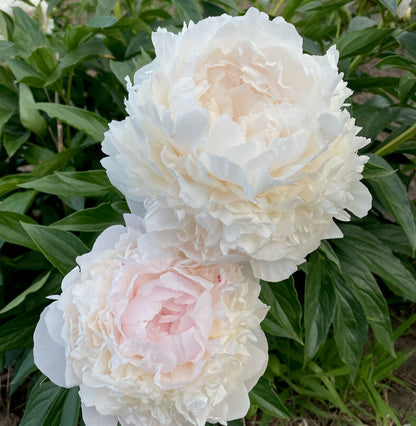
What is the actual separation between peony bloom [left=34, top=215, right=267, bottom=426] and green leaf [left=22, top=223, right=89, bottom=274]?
0.65ft

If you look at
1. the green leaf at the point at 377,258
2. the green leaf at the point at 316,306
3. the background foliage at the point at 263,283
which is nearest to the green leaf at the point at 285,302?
the background foliage at the point at 263,283

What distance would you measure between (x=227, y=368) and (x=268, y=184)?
16 centimetres

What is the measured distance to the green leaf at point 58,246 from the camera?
61 cm

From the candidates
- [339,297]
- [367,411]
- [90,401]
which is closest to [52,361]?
[90,401]

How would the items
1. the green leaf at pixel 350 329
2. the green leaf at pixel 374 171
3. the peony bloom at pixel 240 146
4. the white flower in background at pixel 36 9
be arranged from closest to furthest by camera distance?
the peony bloom at pixel 240 146
the green leaf at pixel 374 171
the green leaf at pixel 350 329
the white flower in background at pixel 36 9

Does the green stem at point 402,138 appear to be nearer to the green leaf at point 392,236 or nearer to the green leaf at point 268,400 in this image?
the green leaf at point 392,236

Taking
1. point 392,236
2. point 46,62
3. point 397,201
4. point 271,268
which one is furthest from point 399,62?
point 46,62

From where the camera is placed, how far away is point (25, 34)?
0.89 m

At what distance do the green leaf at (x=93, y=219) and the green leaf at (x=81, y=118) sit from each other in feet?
0.40

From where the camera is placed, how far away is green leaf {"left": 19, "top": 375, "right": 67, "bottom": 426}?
0.64 meters

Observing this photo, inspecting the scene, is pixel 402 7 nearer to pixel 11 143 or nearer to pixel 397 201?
pixel 397 201

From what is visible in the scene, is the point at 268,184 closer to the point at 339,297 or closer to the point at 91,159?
the point at 339,297

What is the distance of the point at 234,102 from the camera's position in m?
0.42

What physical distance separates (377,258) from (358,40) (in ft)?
1.17
